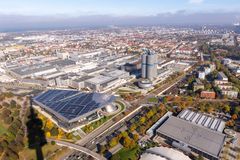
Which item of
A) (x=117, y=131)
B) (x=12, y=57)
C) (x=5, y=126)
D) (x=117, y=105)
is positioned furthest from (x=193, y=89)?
(x=12, y=57)

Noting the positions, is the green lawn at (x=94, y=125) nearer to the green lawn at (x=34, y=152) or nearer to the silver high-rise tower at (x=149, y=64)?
the green lawn at (x=34, y=152)

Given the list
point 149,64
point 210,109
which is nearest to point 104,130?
point 210,109

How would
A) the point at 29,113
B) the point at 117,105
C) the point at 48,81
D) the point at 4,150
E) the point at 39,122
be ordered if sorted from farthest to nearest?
the point at 48,81 < the point at 117,105 < the point at 29,113 < the point at 39,122 < the point at 4,150

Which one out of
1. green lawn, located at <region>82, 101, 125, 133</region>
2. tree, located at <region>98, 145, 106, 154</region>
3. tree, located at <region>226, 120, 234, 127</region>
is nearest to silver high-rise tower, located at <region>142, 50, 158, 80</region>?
green lawn, located at <region>82, 101, 125, 133</region>

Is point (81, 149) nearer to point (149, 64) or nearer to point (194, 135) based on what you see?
point (194, 135)

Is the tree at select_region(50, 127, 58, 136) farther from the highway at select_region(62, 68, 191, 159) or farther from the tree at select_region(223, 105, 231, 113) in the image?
the tree at select_region(223, 105, 231, 113)

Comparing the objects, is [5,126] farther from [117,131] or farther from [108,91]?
[108,91]

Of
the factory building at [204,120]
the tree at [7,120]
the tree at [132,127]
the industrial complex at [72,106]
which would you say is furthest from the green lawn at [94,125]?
the tree at [7,120]
